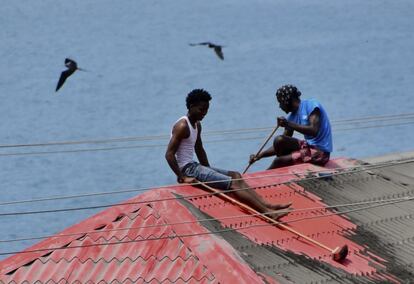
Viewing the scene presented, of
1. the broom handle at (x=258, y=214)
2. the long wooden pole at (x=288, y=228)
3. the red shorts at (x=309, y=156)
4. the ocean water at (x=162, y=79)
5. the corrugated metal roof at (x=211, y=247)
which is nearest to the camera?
the corrugated metal roof at (x=211, y=247)

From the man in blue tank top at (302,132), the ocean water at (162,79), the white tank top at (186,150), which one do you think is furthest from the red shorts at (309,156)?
the ocean water at (162,79)

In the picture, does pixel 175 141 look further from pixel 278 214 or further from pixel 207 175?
pixel 278 214

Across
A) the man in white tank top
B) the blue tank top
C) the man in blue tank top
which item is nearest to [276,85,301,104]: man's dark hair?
the man in blue tank top

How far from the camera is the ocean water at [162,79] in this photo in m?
17.6

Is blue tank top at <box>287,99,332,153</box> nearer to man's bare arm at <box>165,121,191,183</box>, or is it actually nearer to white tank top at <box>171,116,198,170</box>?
white tank top at <box>171,116,198,170</box>

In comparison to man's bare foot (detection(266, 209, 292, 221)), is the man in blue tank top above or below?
above

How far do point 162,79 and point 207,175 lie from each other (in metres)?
10.8

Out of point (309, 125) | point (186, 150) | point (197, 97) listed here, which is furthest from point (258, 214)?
point (309, 125)

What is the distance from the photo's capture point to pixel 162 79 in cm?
2020

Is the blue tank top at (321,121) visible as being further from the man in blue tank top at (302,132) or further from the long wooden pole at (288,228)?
the long wooden pole at (288,228)

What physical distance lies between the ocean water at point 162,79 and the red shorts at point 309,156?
536 centimetres

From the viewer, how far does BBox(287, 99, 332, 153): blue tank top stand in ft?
34.8

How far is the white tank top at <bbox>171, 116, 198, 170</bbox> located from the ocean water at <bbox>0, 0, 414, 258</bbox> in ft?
19.7

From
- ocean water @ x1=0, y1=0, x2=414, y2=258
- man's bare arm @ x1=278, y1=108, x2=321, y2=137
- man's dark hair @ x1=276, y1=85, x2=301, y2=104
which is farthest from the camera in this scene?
ocean water @ x1=0, y1=0, x2=414, y2=258
